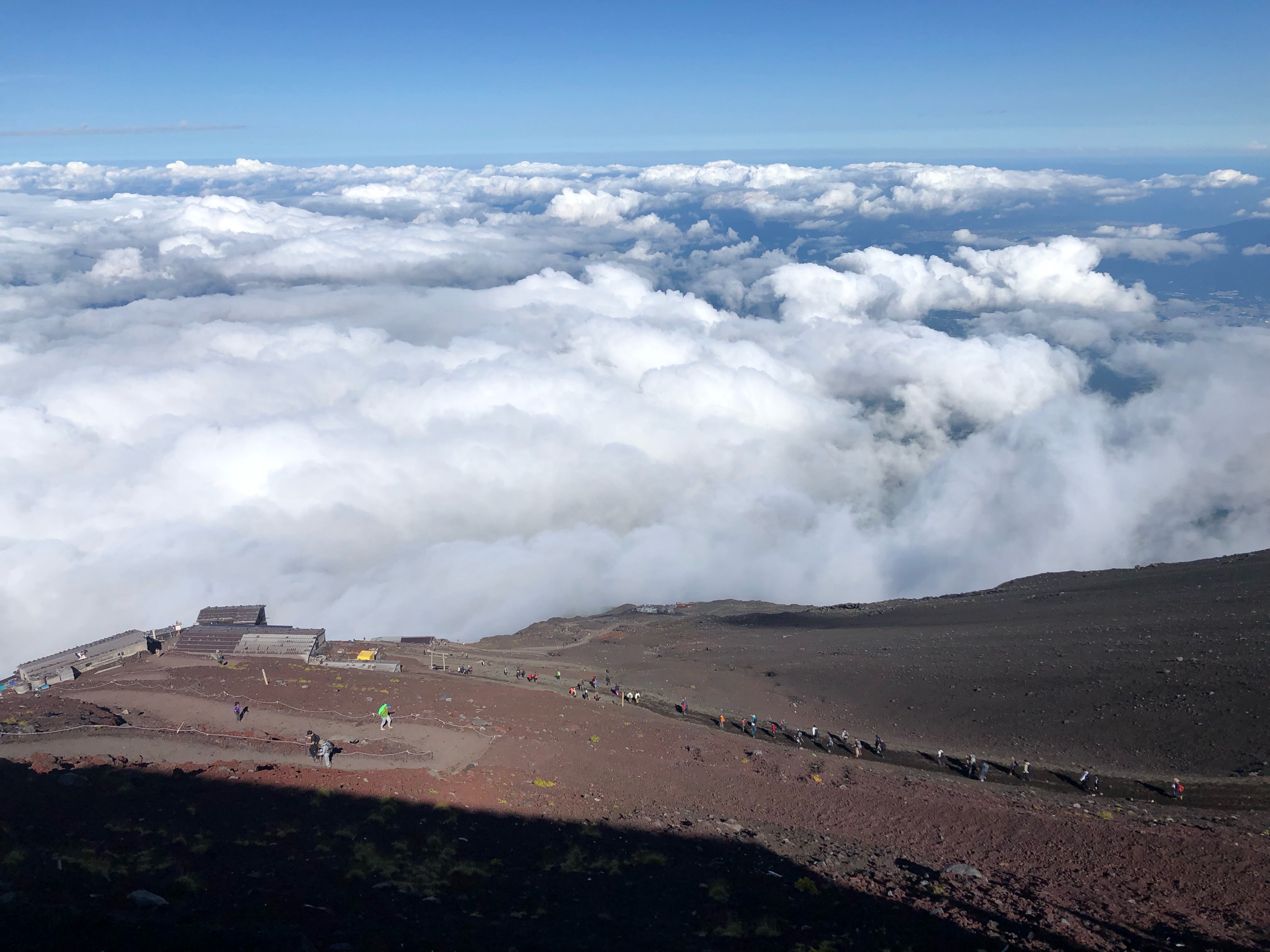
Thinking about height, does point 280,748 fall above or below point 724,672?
above

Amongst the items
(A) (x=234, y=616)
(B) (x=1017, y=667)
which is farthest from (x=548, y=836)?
(A) (x=234, y=616)

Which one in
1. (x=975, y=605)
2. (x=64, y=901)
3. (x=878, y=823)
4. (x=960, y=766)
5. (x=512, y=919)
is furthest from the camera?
(x=975, y=605)

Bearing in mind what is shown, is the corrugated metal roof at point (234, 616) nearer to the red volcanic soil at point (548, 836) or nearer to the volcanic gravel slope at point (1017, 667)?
the red volcanic soil at point (548, 836)

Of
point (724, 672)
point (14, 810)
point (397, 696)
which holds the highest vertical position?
point (14, 810)

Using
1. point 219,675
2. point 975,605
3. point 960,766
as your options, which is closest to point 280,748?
point 219,675

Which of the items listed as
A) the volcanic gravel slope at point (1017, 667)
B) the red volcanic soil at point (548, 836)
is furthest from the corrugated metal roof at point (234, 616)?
the volcanic gravel slope at point (1017, 667)

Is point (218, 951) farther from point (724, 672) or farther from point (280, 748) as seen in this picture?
point (724, 672)
